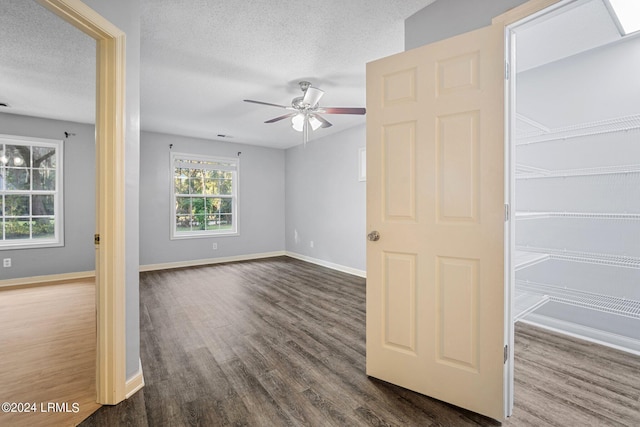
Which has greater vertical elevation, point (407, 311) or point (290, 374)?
point (407, 311)

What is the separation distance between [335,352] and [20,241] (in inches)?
203

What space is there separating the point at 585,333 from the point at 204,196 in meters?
6.03

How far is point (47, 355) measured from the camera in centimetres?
228

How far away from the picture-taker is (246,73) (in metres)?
3.00

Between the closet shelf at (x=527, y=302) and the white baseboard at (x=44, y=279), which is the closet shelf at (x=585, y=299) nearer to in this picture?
the closet shelf at (x=527, y=302)

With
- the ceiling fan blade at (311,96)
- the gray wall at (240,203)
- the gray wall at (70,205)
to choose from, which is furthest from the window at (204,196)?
the ceiling fan blade at (311,96)

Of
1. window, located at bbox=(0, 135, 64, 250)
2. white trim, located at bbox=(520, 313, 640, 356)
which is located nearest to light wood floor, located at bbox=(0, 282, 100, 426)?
window, located at bbox=(0, 135, 64, 250)

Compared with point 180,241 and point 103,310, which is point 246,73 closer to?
point 103,310

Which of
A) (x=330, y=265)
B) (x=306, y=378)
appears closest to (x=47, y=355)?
(x=306, y=378)

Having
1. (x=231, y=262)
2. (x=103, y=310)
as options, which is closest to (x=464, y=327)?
(x=103, y=310)

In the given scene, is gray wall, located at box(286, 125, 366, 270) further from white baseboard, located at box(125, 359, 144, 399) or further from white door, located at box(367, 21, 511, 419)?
white baseboard, located at box(125, 359, 144, 399)

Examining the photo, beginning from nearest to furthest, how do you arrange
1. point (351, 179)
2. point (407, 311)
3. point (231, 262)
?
point (407, 311) < point (351, 179) < point (231, 262)

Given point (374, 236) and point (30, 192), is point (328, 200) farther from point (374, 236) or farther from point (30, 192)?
point (30, 192)

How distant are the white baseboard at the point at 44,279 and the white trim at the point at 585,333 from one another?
6.24 metres
